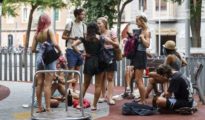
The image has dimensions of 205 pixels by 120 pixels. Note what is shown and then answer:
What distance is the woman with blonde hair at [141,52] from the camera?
12.4 metres

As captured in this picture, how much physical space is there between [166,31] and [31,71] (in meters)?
39.6

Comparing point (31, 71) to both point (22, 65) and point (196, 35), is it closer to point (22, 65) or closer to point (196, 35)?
point (22, 65)

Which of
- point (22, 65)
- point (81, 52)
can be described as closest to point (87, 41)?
point (81, 52)

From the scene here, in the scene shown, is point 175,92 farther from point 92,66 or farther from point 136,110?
point 92,66

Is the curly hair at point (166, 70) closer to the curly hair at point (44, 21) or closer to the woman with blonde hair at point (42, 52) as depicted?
the woman with blonde hair at point (42, 52)

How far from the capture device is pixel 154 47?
5888cm

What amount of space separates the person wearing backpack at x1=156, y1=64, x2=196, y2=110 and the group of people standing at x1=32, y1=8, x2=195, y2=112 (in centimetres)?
90

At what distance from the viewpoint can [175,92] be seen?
1151cm

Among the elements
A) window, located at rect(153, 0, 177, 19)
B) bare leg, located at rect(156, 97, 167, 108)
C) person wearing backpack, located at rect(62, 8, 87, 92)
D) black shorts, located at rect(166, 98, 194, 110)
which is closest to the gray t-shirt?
person wearing backpack, located at rect(62, 8, 87, 92)

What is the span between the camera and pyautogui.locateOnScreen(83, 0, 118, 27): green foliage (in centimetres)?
2842

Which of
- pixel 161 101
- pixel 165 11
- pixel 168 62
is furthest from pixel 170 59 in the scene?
pixel 165 11

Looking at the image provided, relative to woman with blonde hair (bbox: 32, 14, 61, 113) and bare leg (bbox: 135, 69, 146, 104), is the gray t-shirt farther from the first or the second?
woman with blonde hair (bbox: 32, 14, 61, 113)

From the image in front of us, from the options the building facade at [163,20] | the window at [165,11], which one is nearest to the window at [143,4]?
the building facade at [163,20]

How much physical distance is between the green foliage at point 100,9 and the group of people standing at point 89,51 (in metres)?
14.9
